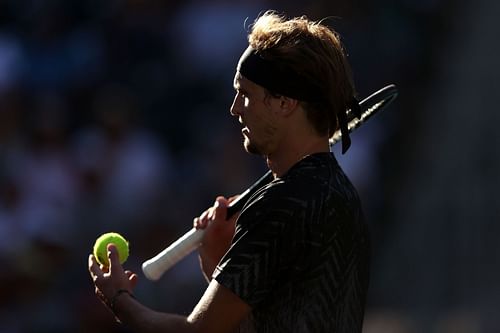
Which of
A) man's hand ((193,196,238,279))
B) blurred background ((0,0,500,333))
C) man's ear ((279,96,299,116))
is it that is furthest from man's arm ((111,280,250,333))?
blurred background ((0,0,500,333))

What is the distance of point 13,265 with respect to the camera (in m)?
8.66

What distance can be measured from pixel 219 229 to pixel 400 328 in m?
4.97

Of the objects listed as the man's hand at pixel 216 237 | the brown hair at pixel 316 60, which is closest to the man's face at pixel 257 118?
the brown hair at pixel 316 60

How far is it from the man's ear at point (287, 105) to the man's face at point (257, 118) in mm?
33

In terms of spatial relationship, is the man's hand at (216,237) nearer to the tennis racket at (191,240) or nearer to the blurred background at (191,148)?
the tennis racket at (191,240)

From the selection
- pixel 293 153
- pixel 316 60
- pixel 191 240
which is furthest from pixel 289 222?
pixel 191 240

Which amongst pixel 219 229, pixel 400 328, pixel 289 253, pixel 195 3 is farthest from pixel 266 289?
pixel 195 3

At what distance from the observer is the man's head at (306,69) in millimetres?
4113

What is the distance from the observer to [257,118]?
418 centimetres

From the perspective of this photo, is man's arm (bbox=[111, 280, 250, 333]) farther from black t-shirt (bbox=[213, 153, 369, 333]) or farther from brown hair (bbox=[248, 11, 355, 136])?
brown hair (bbox=[248, 11, 355, 136])

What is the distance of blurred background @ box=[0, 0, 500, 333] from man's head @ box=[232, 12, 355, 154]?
13.8 ft

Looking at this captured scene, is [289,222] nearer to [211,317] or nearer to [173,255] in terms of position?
[211,317]

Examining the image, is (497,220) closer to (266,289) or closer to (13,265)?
(13,265)

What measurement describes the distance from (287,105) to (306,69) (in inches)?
5.2
